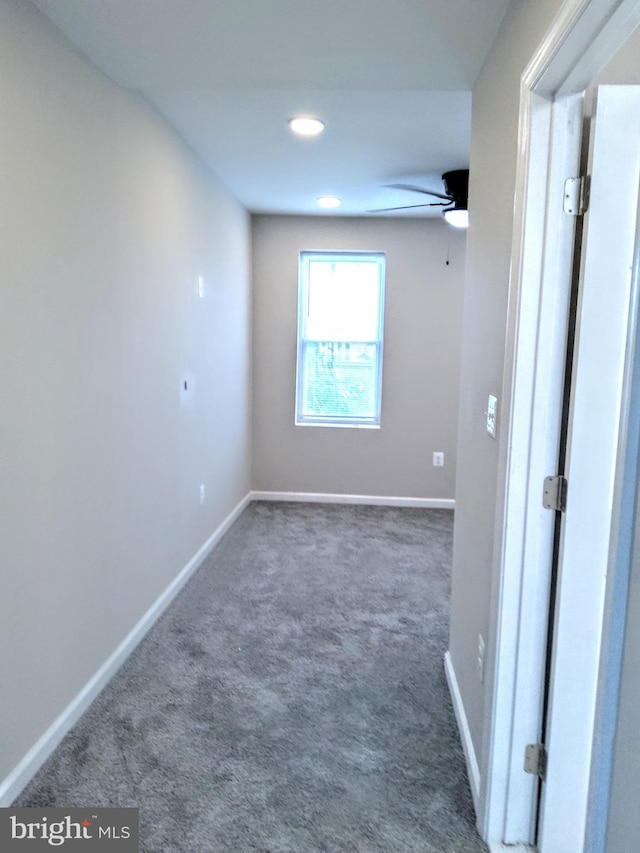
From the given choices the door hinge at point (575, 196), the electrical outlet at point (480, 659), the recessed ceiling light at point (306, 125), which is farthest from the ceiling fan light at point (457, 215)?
the electrical outlet at point (480, 659)

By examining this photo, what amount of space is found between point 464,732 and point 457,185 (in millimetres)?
3002

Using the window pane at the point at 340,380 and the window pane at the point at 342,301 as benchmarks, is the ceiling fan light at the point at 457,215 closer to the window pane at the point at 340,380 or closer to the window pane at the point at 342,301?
the window pane at the point at 342,301

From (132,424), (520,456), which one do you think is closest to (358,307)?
(132,424)

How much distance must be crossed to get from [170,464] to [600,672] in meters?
2.32

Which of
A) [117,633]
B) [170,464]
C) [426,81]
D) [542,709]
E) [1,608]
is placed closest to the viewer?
[542,709]

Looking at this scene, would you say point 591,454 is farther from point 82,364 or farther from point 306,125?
point 306,125

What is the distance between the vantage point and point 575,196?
1.37 meters

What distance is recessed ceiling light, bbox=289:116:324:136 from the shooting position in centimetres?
273

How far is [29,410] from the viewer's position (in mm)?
1772

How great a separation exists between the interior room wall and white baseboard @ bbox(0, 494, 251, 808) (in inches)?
54.3

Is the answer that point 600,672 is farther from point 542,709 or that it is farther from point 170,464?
point 170,464

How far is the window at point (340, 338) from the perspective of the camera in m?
5.00

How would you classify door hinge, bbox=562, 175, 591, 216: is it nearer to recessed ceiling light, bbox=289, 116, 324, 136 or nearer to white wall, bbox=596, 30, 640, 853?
white wall, bbox=596, 30, 640, 853

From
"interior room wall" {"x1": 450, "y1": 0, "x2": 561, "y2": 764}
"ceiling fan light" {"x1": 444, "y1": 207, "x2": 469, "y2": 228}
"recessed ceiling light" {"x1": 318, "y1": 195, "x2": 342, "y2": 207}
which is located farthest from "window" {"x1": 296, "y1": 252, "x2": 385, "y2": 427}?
"interior room wall" {"x1": 450, "y1": 0, "x2": 561, "y2": 764}
